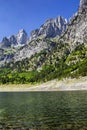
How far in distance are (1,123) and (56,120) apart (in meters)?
11.9

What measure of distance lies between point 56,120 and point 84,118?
6.20 metres

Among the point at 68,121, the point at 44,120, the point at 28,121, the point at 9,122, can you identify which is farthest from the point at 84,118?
the point at 9,122

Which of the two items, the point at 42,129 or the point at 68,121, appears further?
the point at 68,121

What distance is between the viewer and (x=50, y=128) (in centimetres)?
4891

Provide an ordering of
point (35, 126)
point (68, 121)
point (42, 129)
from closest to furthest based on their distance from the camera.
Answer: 1. point (42, 129)
2. point (35, 126)
3. point (68, 121)

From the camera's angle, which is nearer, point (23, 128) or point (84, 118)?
point (23, 128)

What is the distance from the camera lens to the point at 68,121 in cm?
5538

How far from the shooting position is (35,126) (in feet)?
168

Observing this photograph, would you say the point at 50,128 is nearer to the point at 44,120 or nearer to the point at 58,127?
the point at 58,127

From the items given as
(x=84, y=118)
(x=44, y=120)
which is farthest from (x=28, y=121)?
(x=84, y=118)

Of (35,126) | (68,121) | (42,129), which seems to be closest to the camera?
(42,129)

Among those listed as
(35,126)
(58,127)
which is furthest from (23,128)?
(58,127)

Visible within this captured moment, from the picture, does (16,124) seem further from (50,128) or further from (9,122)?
(50,128)

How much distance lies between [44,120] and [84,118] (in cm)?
883
